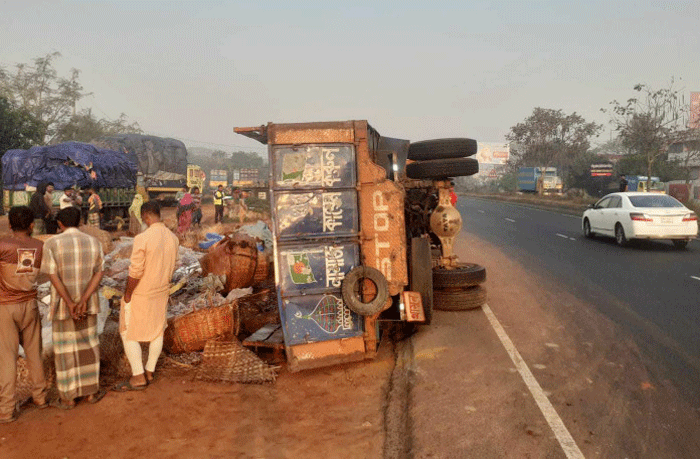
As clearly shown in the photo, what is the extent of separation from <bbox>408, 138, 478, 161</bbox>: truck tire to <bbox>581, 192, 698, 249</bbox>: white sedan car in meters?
8.76

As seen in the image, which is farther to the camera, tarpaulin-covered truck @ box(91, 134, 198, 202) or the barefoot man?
tarpaulin-covered truck @ box(91, 134, 198, 202)

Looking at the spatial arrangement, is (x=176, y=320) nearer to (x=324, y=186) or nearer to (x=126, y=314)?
(x=126, y=314)

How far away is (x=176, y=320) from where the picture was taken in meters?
6.54

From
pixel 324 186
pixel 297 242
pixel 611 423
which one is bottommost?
pixel 611 423

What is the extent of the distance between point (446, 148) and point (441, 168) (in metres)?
0.40

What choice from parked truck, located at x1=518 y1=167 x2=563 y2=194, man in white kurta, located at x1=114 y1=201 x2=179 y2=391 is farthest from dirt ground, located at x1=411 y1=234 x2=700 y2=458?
parked truck, located at x1=518 y1=167 x2=563 y2=194

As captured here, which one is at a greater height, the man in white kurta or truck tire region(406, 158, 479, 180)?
truck tire region(406, 158, 479, 180)

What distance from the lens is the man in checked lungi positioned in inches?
199

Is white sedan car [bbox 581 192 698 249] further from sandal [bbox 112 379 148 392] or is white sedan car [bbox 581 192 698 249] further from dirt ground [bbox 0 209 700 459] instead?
sandal [bbox 112 379 148 392]

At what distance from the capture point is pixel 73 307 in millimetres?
5074

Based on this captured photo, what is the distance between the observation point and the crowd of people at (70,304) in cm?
484

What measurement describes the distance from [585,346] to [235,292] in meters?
4.49

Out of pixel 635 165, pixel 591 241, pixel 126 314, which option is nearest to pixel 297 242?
pixel 126 314

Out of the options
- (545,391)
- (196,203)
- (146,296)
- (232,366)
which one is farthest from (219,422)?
(196,203)
